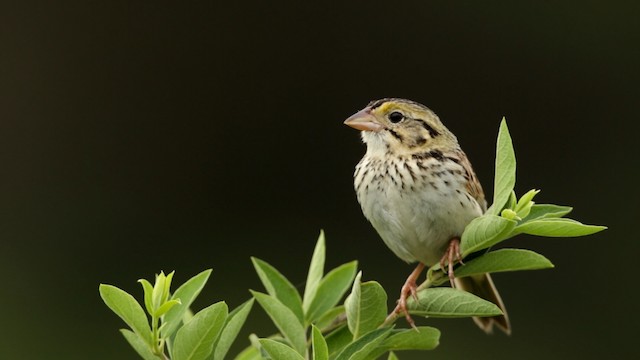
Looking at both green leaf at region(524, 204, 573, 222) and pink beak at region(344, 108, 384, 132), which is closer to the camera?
green leaf at region(524, 204, 573, 222)

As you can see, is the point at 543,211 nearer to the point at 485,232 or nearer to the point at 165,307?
the point at 485,232

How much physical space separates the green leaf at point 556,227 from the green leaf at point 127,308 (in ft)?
1.25

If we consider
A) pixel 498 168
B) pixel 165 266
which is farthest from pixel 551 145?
pixel 498 168

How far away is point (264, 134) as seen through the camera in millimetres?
4738

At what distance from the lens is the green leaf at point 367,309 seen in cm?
113

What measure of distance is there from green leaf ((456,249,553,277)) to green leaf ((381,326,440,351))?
8 centimetres

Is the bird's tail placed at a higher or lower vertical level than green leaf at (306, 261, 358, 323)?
lower

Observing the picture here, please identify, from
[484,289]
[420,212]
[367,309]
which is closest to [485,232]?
[367,309]

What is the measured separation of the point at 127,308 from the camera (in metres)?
1.05

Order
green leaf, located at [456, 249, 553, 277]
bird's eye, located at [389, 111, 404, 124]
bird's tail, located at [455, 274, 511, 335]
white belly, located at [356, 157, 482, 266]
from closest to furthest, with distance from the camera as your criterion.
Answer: green leaf, located at [456, 249, 553, 277] < white belly, located at [356, 157, 482, 266] < bird's tail, located at [455, 274, 511, 335] < bird's eye, located at [389, 111, 404, 124]

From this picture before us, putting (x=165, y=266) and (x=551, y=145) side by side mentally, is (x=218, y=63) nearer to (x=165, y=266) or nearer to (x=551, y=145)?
(x=165, y=266)

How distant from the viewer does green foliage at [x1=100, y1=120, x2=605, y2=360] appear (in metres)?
1.02

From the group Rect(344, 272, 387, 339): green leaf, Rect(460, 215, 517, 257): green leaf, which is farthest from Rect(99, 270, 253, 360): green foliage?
Rect(460, 215, 517, 257): green leaf

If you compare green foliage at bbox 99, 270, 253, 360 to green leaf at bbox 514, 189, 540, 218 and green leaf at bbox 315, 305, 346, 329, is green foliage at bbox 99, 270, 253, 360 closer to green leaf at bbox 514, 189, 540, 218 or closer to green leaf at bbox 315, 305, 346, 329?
green leaf at bbox 315, 305, 346, 329
